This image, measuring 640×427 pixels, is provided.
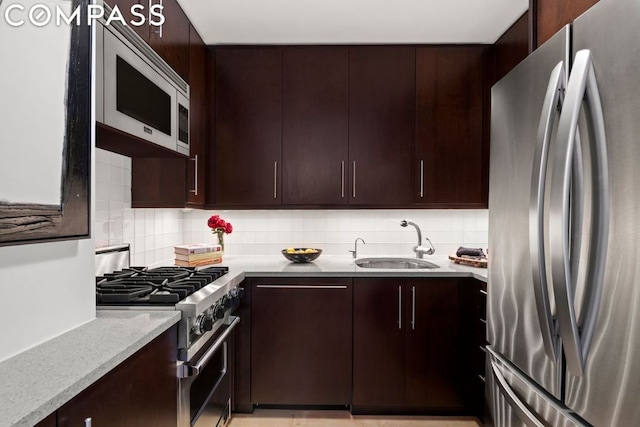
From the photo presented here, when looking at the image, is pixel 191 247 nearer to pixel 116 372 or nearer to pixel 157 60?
pixel 157 60

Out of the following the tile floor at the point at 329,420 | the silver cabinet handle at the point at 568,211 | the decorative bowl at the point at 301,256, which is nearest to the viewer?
the silver cabinet handle at the point at 568,211

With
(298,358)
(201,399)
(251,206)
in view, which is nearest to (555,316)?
(201,399)

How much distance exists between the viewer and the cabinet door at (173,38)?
195 cm

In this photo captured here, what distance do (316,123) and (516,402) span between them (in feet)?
6.91

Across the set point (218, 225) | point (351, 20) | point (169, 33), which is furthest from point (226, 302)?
point (351, 20)

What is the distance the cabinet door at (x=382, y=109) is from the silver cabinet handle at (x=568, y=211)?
188cm

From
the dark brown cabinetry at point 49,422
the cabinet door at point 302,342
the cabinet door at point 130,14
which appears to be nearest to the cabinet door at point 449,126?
the cabinet door at point 302,342

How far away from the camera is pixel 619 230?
0.87 meters

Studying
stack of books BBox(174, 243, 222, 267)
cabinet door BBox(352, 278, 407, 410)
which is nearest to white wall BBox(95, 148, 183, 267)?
stack of books BBox(174, 243, 222, 267)

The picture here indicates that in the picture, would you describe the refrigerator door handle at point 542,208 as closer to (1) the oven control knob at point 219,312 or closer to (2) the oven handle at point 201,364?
(2) the oven handle at point 201,364

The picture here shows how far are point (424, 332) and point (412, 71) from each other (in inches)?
69.2

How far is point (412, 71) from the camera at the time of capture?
286 centimetres

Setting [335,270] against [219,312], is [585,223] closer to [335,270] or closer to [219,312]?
[219,312]

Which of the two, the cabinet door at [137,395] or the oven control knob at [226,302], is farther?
the oven control knob at [226,302]
